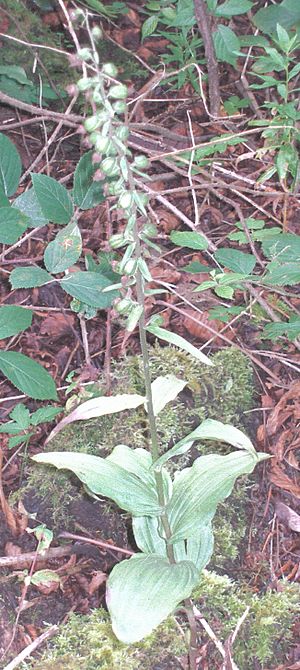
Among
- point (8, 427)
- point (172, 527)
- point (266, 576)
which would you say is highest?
point (8, 427)

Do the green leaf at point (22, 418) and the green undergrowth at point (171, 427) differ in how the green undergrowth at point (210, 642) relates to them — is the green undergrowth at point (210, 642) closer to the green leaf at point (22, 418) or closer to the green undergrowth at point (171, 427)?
the green undergrowth at point (171, 427)

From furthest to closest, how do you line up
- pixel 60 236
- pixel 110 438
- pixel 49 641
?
1. pixel 110 438
2. pixel 60 236
3. pixel 49 641

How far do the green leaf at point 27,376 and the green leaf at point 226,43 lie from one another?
2.01 m

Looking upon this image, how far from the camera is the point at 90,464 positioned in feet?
6.63

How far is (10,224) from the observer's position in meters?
2.30

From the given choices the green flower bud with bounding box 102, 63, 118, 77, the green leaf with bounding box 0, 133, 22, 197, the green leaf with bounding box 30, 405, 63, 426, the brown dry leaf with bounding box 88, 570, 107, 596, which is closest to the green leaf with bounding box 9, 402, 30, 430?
the green leaf with bounding box 30, 405, 63, 426

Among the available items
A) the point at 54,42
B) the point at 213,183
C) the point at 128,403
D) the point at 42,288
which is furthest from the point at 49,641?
the point at 54,42

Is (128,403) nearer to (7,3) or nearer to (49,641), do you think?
(49,641)

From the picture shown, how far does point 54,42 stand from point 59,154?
68cm

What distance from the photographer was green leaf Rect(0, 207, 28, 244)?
2.30 meters

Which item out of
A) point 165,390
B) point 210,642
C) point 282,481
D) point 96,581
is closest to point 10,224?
point 165,390

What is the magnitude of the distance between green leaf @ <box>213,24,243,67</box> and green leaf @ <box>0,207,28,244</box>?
167 cm

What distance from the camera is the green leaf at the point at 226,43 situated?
3443 millimetres

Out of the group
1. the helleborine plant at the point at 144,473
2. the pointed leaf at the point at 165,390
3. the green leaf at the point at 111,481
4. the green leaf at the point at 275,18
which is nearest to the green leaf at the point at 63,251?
the helleborine plant at the point at 144,473
